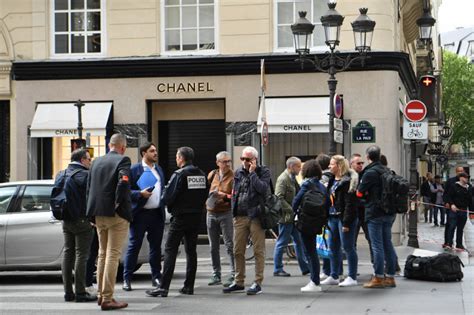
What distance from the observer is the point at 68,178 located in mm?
11172

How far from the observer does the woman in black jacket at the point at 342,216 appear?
1252 centimetres

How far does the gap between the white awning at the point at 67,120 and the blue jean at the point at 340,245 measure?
32.9 feet

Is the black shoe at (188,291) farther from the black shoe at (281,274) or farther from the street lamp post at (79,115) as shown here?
the street lamp post at (79,115)

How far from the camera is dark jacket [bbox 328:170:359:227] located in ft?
40.8

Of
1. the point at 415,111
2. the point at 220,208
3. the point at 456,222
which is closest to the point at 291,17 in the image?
the point at 415,111

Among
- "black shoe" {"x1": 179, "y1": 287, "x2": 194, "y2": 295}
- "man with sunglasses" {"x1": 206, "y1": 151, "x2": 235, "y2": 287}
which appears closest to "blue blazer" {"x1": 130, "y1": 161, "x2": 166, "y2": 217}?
"man with sunglasses" {"x1": 206, "y1": 151, "x2": 235, "y2": 287}

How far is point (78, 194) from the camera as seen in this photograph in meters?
11.1

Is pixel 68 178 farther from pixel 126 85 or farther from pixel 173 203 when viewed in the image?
pixel 126 85

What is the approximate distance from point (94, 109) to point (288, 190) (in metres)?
8.57

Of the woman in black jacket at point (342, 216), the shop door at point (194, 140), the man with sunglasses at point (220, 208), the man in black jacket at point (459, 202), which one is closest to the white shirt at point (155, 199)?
the man with sunglasses at point (220, 208)

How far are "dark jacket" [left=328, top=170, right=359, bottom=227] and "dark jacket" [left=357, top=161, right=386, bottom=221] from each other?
20 cm

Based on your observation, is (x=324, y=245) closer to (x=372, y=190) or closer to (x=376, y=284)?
(x=376, y=284)

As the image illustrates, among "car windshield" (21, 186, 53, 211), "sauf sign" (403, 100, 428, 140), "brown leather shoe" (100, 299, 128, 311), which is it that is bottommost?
"brown leather shoe" (100, 299, 128, 311)

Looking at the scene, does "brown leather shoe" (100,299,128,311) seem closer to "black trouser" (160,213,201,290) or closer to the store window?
"black trouser" (160,213,201,290)
